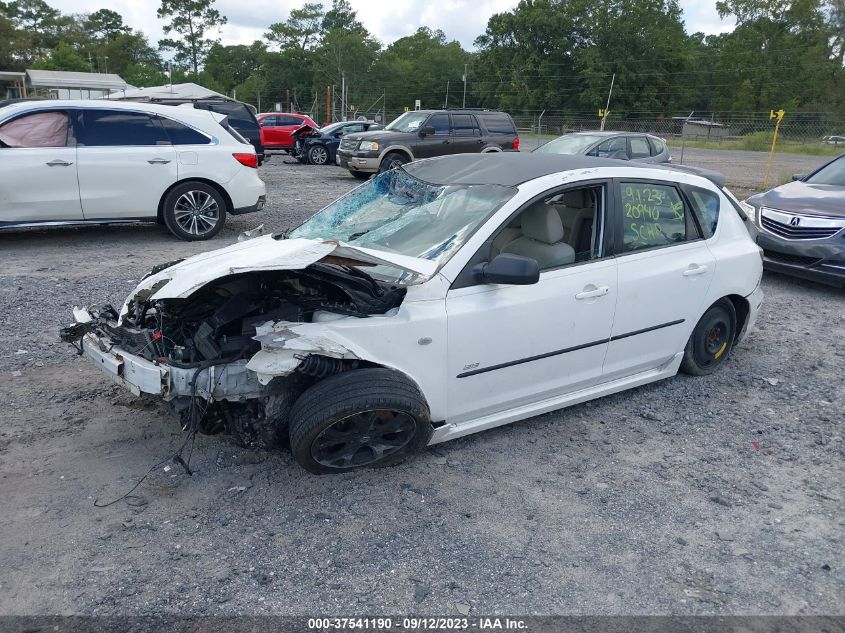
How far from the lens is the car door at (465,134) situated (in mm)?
16469

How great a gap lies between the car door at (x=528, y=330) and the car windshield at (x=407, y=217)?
19 cm

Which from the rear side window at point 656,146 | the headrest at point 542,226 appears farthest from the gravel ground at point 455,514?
the rear side window at point 656,146

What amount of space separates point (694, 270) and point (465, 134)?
1276 cm

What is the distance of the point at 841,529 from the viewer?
3.29m

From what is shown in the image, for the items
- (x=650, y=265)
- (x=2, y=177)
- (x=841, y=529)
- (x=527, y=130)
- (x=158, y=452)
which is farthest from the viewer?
(x=527, y=130)

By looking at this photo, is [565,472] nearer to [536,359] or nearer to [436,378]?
[536,359]

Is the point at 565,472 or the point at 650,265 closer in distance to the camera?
the point at 565,472

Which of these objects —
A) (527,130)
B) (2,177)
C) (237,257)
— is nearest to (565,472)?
(237,257)

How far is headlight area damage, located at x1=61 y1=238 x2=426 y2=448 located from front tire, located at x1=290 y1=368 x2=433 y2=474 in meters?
0.13

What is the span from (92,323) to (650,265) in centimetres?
336

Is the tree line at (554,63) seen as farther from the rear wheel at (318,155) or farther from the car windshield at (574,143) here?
the car windshield at (574,143)

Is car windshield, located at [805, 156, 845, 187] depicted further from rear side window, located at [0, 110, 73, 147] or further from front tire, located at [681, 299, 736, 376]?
rear side window, located at [0, 110, 73, 147]

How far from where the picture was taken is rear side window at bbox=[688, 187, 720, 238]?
471 centimetres

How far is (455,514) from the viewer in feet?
10.9
